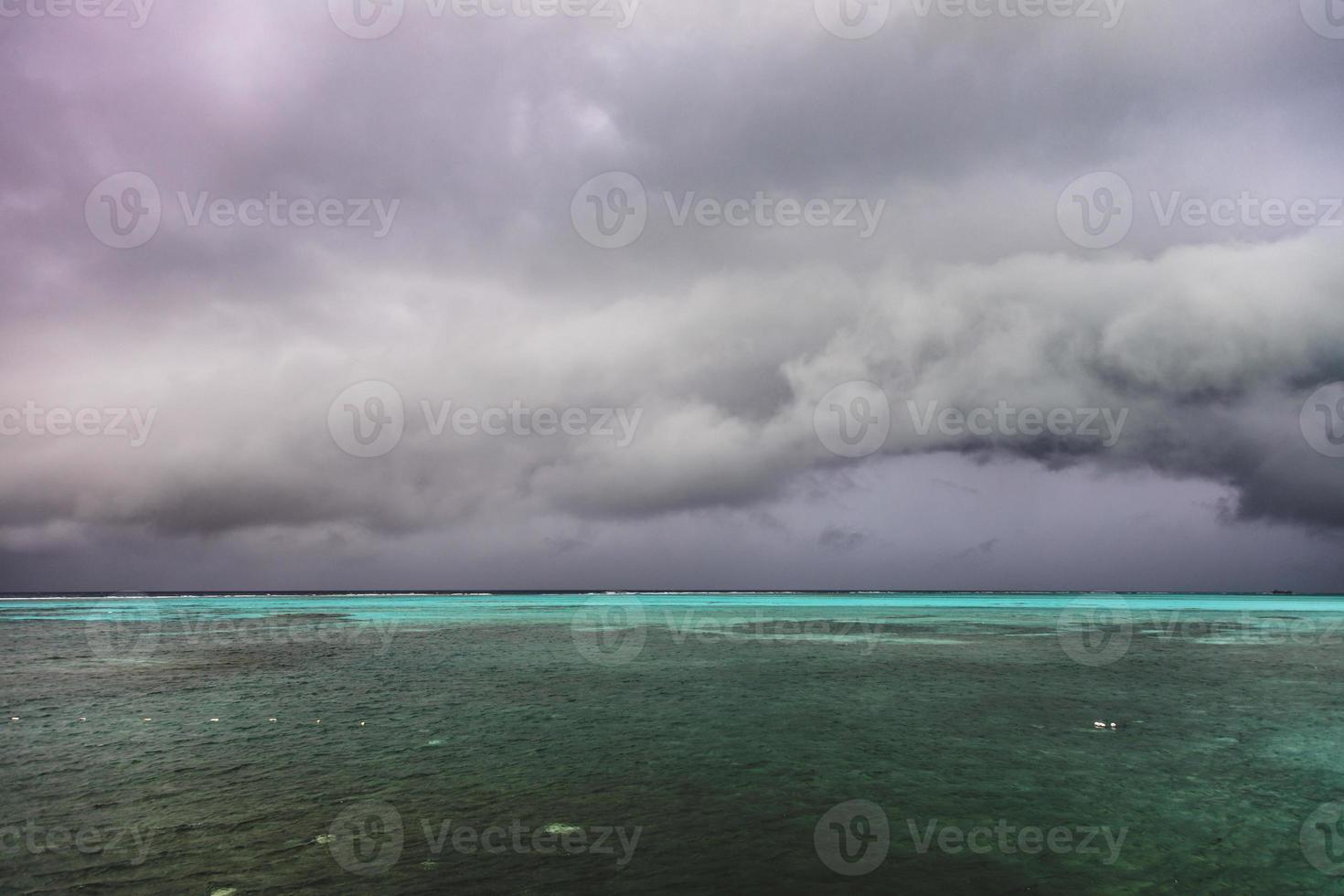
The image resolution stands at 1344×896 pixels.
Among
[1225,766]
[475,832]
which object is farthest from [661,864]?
[1225,766]

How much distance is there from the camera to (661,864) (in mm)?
13055

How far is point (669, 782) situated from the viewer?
60.0 feet

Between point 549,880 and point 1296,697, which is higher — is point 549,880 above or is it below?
above

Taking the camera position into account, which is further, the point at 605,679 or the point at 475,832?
the point at 605,679

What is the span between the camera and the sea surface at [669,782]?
12828 mm

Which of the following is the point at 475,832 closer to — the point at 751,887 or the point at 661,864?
the point at 661,864

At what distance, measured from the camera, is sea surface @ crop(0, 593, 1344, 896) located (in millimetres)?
12828

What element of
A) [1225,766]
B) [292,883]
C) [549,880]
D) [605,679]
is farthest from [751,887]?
[605,679]

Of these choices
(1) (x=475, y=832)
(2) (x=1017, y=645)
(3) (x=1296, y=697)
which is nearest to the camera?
(1) (x=475, y=832)

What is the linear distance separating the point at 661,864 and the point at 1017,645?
5752cm

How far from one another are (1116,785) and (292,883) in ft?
63.7

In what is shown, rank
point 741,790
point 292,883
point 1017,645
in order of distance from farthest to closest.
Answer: point 1017,645 < point 741,790 < point 292,883

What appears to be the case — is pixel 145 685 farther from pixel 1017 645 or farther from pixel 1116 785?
pixel 1017 645

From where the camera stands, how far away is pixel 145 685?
116 feet
